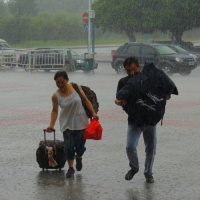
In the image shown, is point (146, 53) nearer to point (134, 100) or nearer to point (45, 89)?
point (45, 89)

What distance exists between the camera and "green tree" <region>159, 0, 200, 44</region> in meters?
50.0

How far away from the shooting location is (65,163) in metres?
9.41

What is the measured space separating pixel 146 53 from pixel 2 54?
386 inches

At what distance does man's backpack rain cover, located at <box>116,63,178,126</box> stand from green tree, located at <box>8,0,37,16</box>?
100148 millimetres

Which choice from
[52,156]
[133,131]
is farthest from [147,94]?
[52,156]

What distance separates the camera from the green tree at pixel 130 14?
53.4 m

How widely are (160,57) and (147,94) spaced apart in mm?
24008

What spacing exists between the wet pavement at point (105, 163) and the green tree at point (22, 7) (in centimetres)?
9146

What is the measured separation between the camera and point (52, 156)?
889cm

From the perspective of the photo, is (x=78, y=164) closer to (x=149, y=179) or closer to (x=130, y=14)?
(x=149, y=179)

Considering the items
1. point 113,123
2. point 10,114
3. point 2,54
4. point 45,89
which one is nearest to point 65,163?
point 113,123

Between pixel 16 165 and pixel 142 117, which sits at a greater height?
pixel 142 117

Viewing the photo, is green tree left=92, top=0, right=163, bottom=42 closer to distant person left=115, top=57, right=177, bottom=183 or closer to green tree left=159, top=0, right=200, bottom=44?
green tree left=159, top=0, right=200, bottom=44

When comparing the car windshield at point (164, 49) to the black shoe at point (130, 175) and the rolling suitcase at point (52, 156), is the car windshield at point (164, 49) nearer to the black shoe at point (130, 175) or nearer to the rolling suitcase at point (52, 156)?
the rolling suitcase at point (52, 156)
